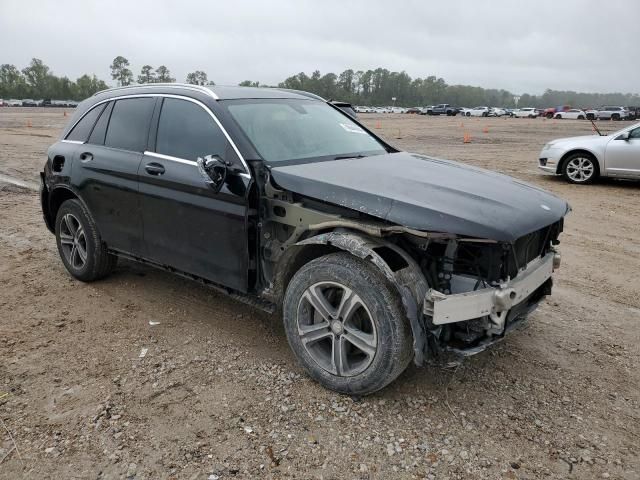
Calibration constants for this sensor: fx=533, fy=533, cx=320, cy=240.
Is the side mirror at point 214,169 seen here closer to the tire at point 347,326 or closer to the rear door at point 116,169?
the tire at point 347,326

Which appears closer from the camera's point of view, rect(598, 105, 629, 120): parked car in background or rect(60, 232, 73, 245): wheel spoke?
rect(60, 232, 73, 245): wheel spoke

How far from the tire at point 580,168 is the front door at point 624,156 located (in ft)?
0.91

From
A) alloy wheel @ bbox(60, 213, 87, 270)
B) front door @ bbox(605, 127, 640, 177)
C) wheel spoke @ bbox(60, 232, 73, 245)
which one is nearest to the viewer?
alloy wheel @ bbox(60, 213, 87, 270)

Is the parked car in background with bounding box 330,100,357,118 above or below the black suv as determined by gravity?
above

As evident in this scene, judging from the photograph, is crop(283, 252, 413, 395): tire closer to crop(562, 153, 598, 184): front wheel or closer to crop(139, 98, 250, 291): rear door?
crop(139, 98, 250, 291): rear door

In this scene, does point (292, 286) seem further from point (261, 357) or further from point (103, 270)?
point (103, 270)

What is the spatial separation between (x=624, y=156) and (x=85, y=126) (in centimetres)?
1000

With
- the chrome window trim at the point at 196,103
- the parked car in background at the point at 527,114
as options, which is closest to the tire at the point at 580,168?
the chrome window trim at the point at 196,103

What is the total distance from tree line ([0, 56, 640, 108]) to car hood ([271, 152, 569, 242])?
111476 mm

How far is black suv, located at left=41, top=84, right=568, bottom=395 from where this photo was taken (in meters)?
2.97

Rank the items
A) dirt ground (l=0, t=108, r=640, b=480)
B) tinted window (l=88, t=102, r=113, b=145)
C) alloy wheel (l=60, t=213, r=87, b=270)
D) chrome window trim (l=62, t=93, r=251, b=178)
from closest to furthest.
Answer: dirt ground (l=0, t=108, r=640, b=480), chrome window trim (l=62, t=93, r=251, b=178), tinted window (l=88, t=102, r=113, b=145), alloy wheel (l=60, t=213, r=87, b=270)

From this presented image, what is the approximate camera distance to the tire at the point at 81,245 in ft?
16.0

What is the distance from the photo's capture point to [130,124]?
14.7ft

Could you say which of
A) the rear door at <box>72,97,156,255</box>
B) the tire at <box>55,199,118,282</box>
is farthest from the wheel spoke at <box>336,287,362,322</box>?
the tire at <box>55,199,118,282</box>
